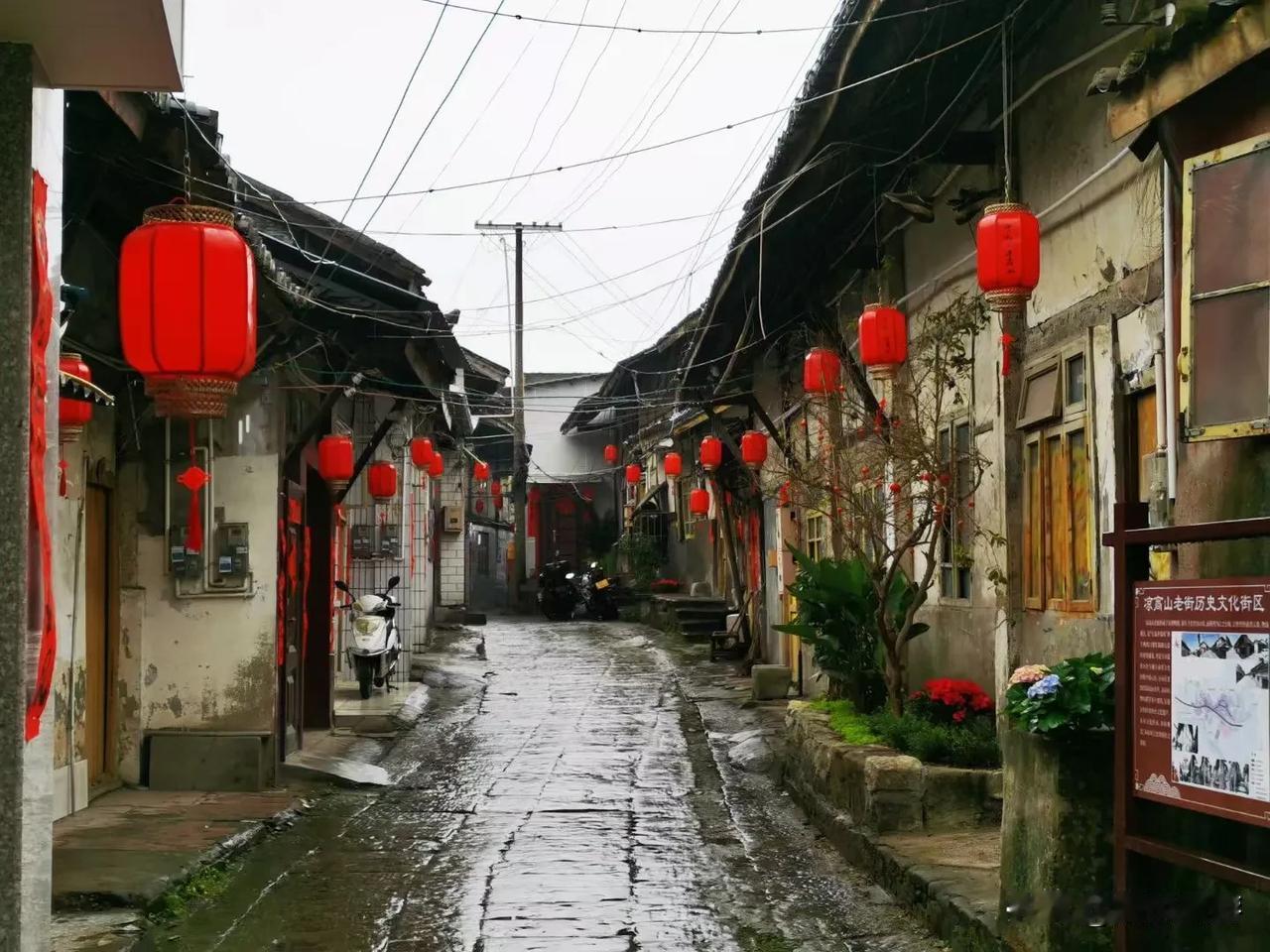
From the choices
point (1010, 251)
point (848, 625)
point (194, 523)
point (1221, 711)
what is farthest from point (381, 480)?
point (1221, 711)

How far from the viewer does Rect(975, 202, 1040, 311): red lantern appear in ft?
30.3

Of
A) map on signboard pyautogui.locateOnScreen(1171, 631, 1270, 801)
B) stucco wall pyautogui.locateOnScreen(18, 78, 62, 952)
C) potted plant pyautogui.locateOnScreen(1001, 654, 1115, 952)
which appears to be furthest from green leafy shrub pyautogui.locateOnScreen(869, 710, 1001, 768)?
stucco wall pyautogui.locateOnScreen(18, 78, 62, 952)

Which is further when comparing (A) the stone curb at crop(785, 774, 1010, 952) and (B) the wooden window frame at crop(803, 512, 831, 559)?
(B) the wooden window frame at crop(803, 512, 831, 559)

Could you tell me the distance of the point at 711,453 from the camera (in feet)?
84.2

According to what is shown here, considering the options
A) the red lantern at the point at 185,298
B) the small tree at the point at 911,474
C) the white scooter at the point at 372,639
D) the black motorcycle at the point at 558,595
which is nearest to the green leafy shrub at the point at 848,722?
the small tree at the point at 911,474

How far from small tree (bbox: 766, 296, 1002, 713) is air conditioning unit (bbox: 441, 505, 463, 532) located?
74.6 feet

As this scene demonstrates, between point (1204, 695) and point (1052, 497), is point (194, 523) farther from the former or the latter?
point (1204, 695)

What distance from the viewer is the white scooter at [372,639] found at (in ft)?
63.6

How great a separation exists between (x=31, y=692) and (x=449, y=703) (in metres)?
15.7

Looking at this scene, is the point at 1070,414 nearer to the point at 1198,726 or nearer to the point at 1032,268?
the point at 1032,268

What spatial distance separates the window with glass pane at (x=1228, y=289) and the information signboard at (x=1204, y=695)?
0.92 meters

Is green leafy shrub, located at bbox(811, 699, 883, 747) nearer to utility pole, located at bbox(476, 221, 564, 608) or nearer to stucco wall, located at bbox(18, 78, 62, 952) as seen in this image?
stucco wall, located at bbox(18, 78, 62, 952)

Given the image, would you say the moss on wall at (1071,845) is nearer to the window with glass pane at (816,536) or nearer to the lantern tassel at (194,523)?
the lantern tassel at (194,523)

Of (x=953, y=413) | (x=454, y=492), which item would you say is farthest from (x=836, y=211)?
(x=454, y=492)
